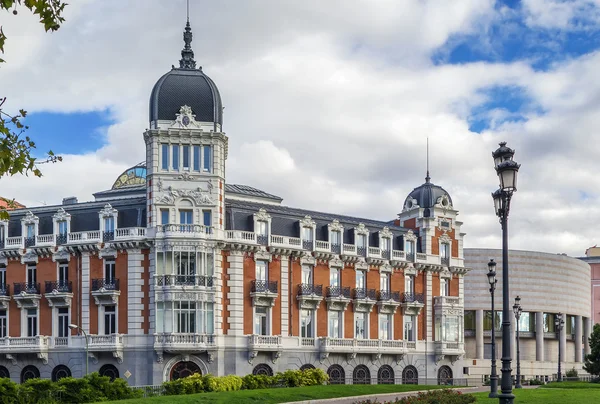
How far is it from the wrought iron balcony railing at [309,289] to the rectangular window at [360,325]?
15.8 ft

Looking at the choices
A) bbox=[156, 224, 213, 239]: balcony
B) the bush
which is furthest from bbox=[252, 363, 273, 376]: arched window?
the bush

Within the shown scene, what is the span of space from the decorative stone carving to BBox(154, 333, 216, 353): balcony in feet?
30.8

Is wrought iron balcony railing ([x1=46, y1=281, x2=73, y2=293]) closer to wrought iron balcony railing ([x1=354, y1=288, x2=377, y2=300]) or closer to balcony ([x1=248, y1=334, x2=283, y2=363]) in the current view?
balcony ([x1=248, y1=334, x2=283, y2=363])

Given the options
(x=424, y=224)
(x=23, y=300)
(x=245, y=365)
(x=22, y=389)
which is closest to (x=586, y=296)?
(x=424, y=224)

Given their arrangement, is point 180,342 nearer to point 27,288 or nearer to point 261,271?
point 261,271

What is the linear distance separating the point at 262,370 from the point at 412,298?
17044 millimetres

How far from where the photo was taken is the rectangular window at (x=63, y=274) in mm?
66431

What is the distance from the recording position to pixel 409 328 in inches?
3054

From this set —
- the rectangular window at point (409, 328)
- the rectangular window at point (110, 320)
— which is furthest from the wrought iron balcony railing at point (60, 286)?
the rectangular window at point (409, 328)

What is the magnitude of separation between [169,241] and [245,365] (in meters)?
10.7

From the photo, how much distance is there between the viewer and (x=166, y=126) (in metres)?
64.3

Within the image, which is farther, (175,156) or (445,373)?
(445,373)

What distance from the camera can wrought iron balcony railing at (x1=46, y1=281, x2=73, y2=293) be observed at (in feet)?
216

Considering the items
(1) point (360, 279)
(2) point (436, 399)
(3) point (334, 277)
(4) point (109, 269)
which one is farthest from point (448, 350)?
(2) point (436, 399)
